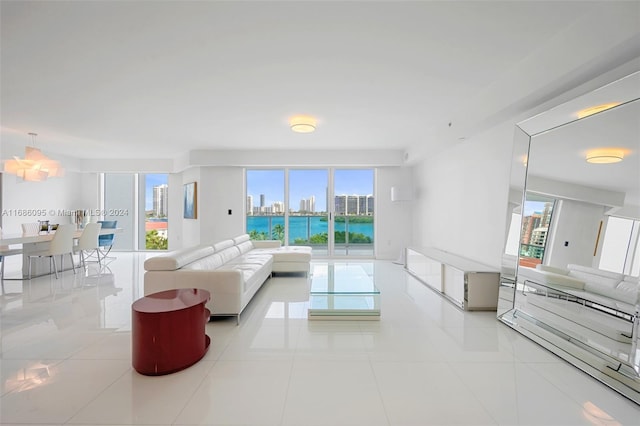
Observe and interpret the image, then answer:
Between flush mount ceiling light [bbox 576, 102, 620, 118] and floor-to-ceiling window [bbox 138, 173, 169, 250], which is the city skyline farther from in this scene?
flush mount ceiling light [bbox 576, 102, 620, 118]

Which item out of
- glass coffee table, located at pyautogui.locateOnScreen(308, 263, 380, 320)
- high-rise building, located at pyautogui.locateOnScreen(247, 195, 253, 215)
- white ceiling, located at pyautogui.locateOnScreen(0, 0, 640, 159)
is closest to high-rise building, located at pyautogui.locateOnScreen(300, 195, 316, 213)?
high-rise building, located at pyautogui.locateOnScreen(247, 195, 253, 215)

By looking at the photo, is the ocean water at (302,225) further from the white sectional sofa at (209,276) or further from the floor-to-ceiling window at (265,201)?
the white sectional sofa at (209,276)

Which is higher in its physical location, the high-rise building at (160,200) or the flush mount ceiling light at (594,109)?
the flush mount ceiling light at (594,109)

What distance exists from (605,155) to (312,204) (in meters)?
5.65

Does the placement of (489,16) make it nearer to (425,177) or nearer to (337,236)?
(425,177)

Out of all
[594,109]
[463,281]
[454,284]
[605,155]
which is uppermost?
[594,109]

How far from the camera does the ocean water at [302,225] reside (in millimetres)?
7367

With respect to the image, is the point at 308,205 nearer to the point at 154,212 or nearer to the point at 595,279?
the point at 154,212

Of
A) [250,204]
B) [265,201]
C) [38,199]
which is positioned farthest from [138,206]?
[265,201]

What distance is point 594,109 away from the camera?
229cm

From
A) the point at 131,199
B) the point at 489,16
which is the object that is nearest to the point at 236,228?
the point at 131,199

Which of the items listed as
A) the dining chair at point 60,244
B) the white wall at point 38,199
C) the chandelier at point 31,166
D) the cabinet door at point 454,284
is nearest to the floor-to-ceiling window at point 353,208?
the cabinet door at point 454,284

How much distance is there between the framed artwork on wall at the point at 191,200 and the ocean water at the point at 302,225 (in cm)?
136

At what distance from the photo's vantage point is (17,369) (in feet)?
7.07
